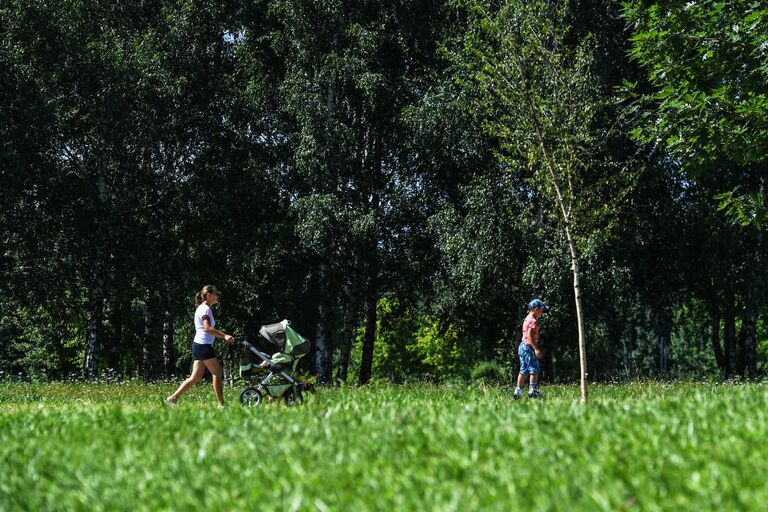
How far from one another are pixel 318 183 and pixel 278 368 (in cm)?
1238

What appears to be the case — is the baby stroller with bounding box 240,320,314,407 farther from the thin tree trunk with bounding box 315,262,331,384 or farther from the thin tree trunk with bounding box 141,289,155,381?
the thin tree trunk with bounding box 141,289,155,381

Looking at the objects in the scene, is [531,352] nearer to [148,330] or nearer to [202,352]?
[202,352]

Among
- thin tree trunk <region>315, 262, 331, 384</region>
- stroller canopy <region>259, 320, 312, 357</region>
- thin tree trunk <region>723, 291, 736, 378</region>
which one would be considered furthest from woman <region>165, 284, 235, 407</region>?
thin tree trunk <region>723, 291, 736, 378</region>

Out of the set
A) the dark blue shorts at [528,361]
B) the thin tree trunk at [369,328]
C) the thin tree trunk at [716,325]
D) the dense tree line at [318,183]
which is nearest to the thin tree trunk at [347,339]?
the dense tree line at [318,183]

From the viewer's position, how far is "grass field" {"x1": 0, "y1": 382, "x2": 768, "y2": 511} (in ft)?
15.2

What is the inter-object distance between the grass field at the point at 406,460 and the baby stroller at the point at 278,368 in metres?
3.92

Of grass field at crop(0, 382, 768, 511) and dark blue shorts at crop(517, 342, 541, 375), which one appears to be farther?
dark blue shorts at crop(517, 342, 541, 375)

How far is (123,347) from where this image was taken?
1547 inches

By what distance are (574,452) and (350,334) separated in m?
20.8

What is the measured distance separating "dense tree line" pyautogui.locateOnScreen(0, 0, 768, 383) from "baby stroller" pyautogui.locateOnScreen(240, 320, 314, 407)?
9582 mm

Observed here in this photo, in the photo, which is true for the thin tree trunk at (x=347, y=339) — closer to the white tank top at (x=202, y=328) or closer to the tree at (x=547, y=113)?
the tree at (x=547, y=113)

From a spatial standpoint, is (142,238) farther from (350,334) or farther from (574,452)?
(574,452)

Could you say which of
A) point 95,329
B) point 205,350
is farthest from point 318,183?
point 205,350

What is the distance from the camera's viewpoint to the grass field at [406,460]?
4621mm
